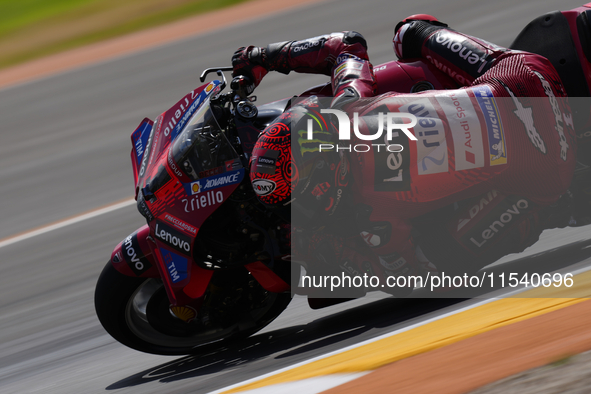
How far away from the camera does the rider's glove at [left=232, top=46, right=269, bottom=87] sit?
3.88m

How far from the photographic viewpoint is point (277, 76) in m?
→ 8.73

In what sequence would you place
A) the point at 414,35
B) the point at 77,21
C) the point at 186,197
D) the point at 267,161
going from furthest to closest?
1. the point at 77,21
2. the point at 414,35
3. the point at 186,197
4. the point at 267,161

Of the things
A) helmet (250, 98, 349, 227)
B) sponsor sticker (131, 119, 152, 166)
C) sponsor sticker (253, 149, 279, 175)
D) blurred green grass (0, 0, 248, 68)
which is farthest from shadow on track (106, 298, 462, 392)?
blurred green grass (0, 0, 248, 68)

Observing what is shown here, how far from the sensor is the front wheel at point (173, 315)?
379 cm

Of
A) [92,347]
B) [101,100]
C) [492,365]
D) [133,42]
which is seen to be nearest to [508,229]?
[492,365]

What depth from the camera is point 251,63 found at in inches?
153

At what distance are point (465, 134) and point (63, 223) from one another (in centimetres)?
446

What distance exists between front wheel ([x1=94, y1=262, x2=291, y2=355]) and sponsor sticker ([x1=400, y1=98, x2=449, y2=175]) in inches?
45.9

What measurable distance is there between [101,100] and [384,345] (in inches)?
264

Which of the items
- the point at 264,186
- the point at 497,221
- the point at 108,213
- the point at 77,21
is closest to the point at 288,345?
the point at 264,186

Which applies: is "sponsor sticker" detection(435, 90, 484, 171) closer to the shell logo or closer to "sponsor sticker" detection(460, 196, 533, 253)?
"sponsor sticker" detection(460, 196, 533, 253)

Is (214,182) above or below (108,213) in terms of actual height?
below

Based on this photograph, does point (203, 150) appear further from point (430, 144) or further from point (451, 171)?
point (451, 171)

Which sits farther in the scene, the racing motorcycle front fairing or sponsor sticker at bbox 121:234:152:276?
A: sponsor sticker at bbox 121:234:152:276
